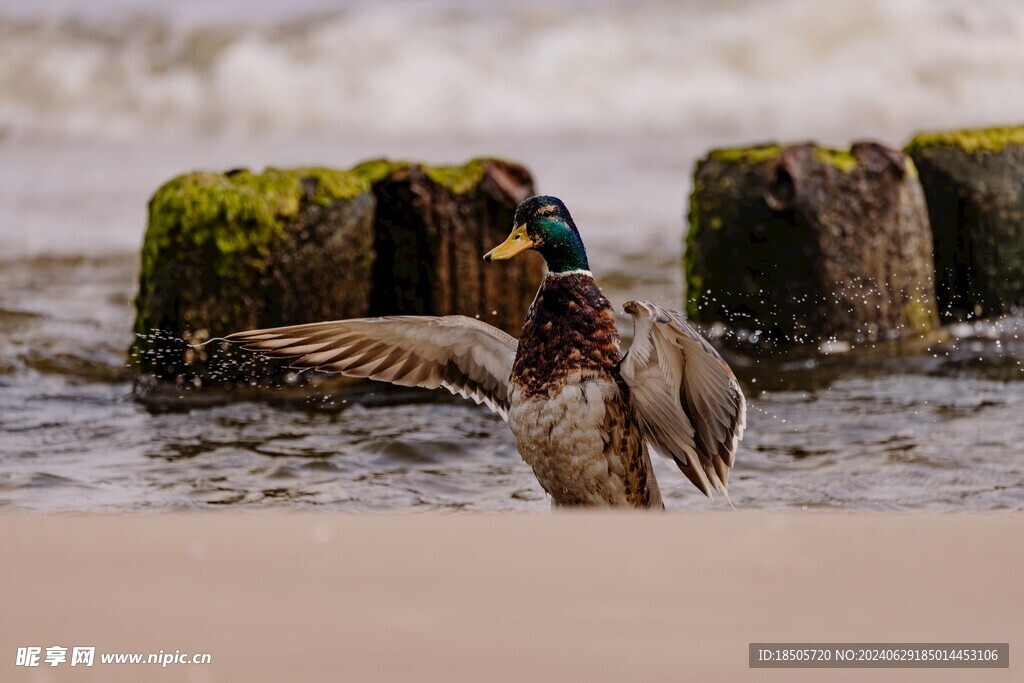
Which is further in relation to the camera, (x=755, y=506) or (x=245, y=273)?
(x=245, y=273)

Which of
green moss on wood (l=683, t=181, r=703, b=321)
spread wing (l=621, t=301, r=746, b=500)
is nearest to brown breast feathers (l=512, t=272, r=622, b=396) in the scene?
spread wing (l=621, t=301, r=746, b=500)

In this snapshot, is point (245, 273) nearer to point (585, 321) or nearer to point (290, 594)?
point (585, 321)

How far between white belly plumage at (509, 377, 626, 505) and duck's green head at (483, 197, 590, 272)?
47cm

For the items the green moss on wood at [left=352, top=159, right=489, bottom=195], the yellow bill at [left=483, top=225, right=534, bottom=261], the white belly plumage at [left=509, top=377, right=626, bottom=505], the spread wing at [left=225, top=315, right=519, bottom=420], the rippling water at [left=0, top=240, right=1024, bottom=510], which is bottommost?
the rippling water at [left=0, top=240, right=1024, bottom=510]

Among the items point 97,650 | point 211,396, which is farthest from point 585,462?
point 211,396

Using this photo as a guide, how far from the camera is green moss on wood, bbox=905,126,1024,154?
9977mm

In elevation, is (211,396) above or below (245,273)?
below

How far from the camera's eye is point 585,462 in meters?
4.53

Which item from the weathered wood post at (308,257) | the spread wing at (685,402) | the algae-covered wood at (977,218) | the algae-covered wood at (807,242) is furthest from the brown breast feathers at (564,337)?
the algae-covered wood at (977,218)

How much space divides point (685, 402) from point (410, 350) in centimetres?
115

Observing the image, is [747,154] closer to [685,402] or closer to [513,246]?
[513,246]

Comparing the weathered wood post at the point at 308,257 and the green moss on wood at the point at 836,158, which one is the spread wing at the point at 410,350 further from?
the green moss on wood at the point at 836,158

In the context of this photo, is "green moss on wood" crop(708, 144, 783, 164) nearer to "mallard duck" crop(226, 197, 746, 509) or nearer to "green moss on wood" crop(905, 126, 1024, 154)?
"green moss on wood" crop(905, 126, 1024, 154)

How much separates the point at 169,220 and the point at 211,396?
1019 millimetres
